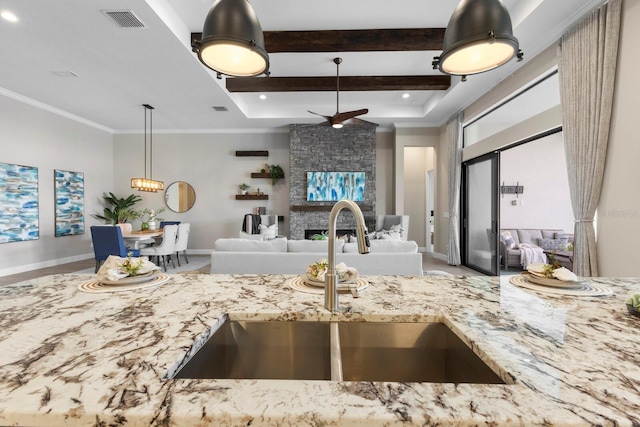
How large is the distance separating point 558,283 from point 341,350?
3.18 ft

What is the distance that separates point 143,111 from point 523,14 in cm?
637

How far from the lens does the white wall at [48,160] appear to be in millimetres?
4992

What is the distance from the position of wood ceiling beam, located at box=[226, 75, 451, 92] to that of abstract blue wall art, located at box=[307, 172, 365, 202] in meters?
2.24

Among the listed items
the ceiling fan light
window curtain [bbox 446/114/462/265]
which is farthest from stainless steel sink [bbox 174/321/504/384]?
window curtain [bbox 446/114/462/265]

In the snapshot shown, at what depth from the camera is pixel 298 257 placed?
3.21 meters

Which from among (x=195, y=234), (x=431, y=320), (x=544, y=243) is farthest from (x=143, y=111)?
(x=544, y=243)

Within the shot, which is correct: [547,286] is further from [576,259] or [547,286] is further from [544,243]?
[544,243]

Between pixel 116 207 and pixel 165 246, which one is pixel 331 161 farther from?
pixel 116 207

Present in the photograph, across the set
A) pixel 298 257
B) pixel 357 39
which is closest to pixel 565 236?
pixel 357 39

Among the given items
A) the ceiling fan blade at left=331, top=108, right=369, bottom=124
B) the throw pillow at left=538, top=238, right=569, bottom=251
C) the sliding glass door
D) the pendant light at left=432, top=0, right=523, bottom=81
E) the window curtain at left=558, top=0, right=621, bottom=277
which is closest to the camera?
the pendant light at left=432, top=0, right=523, bottom=81

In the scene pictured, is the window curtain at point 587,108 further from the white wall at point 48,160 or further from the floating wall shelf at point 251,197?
the white wall at point 48,160

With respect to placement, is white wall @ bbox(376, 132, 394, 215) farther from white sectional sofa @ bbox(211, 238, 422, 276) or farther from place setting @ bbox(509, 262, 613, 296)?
place setting @ bbox(509, 262, 613, 296)

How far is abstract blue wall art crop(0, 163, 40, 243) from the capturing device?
16.0 ft

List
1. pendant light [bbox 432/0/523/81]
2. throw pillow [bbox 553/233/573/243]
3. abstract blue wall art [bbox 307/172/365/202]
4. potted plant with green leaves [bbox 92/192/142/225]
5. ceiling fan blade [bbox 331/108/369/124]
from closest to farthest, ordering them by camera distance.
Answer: pendant light [bbox 432/0/523/81] → ceiling fan blade [bbox 331/108/369/124] → throw pillow [bbox 553/233/573/243] → potted plant with green leaves [bbox 92/192/142/225] → abstract blue wall art [bbox 307/172/365/202]
